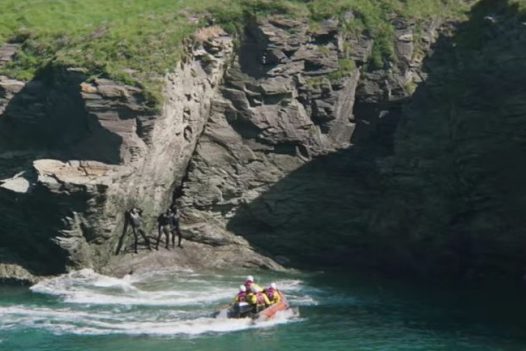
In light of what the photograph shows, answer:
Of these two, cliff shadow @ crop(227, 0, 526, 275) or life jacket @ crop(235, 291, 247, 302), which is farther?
cliff shadow @ crop(227, 0, 526, 275)

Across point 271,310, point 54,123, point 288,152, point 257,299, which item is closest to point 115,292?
point 257,299

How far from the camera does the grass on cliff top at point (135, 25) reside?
5316 centimetres

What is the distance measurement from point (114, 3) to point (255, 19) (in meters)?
8.98

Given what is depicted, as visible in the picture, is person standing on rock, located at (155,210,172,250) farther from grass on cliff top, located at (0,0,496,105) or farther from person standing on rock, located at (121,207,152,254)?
grass on cliff top, located at (0,0,496,105)

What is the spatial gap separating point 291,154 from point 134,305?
47.8 ft

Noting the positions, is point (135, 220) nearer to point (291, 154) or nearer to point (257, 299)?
point (291, 154)

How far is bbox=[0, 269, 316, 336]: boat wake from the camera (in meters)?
42.9

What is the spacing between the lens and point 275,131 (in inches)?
2253

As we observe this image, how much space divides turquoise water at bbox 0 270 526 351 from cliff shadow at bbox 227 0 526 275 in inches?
109

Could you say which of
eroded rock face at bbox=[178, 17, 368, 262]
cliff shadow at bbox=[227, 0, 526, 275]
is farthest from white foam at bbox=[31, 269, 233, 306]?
cliff shadow at bbox=[227, 0, 526, 275]

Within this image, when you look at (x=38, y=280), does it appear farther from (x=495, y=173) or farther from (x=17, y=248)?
(x=495, y=173)

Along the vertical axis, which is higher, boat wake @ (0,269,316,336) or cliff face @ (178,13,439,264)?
cliff face @ (178,13,439,264)

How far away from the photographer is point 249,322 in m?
43.8

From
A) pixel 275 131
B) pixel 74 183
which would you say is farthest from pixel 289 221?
pixel 74 183
